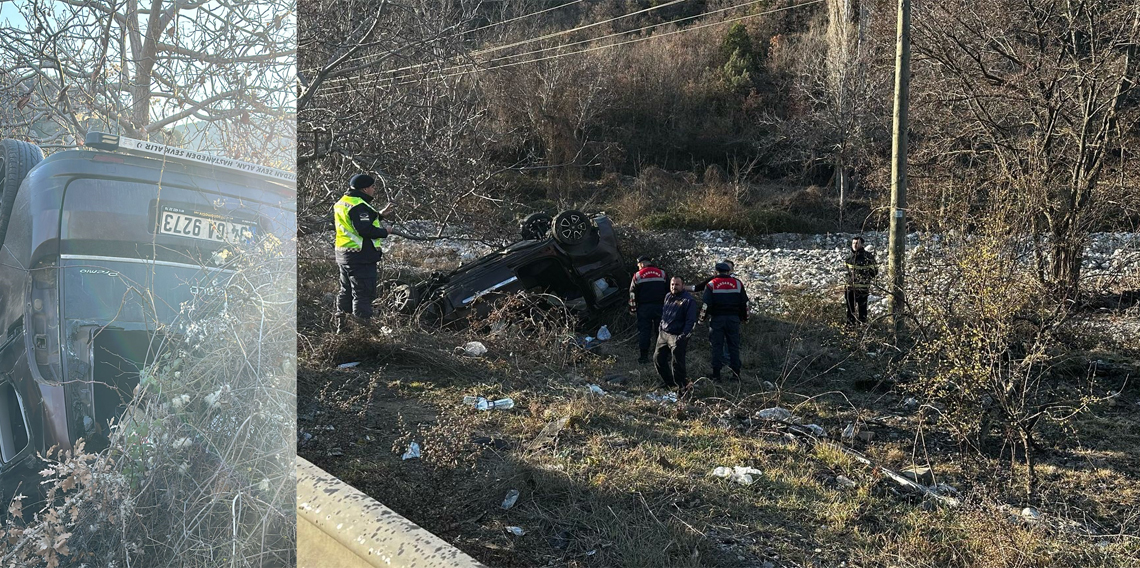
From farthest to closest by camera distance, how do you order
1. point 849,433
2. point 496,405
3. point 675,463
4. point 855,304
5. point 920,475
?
point 855,304 < point 496,405 < point 849,433 < point 920,475 < point 675,463

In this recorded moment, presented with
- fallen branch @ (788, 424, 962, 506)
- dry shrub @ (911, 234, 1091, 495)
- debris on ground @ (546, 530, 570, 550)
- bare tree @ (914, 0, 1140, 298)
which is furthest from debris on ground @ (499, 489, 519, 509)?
bare tree @ (914, 0, 1140, 298)

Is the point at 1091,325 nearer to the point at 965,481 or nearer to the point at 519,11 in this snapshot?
the point at 965,481

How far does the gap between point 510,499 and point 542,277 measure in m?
4.94

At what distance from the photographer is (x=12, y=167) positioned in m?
1.68

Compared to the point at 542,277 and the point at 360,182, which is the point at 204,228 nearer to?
the point at 360,182

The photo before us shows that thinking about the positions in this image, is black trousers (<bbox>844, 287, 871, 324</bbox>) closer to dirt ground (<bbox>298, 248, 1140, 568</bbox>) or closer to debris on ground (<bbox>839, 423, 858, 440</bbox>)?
dirt ground (<bbox>298, 248, 1140, 568</bbox>)

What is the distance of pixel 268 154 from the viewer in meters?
1.76

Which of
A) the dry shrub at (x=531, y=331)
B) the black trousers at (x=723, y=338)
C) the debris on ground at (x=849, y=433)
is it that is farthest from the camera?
the black trousers at (x=723, y=338)

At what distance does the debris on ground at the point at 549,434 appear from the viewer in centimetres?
569

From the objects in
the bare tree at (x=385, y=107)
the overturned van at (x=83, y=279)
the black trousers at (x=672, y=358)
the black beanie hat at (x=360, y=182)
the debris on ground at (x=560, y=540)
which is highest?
the bare tree at (x=385, y=107)

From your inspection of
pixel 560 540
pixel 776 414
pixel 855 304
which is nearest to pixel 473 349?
pixel 776 414

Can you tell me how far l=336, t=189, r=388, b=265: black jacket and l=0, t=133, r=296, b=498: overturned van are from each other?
5973mm

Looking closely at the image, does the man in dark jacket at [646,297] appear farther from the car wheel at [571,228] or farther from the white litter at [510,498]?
the white litter at [510,498]

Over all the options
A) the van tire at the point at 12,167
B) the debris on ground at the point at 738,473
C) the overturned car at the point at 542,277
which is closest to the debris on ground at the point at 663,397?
the overturned car at the point at 542,277
